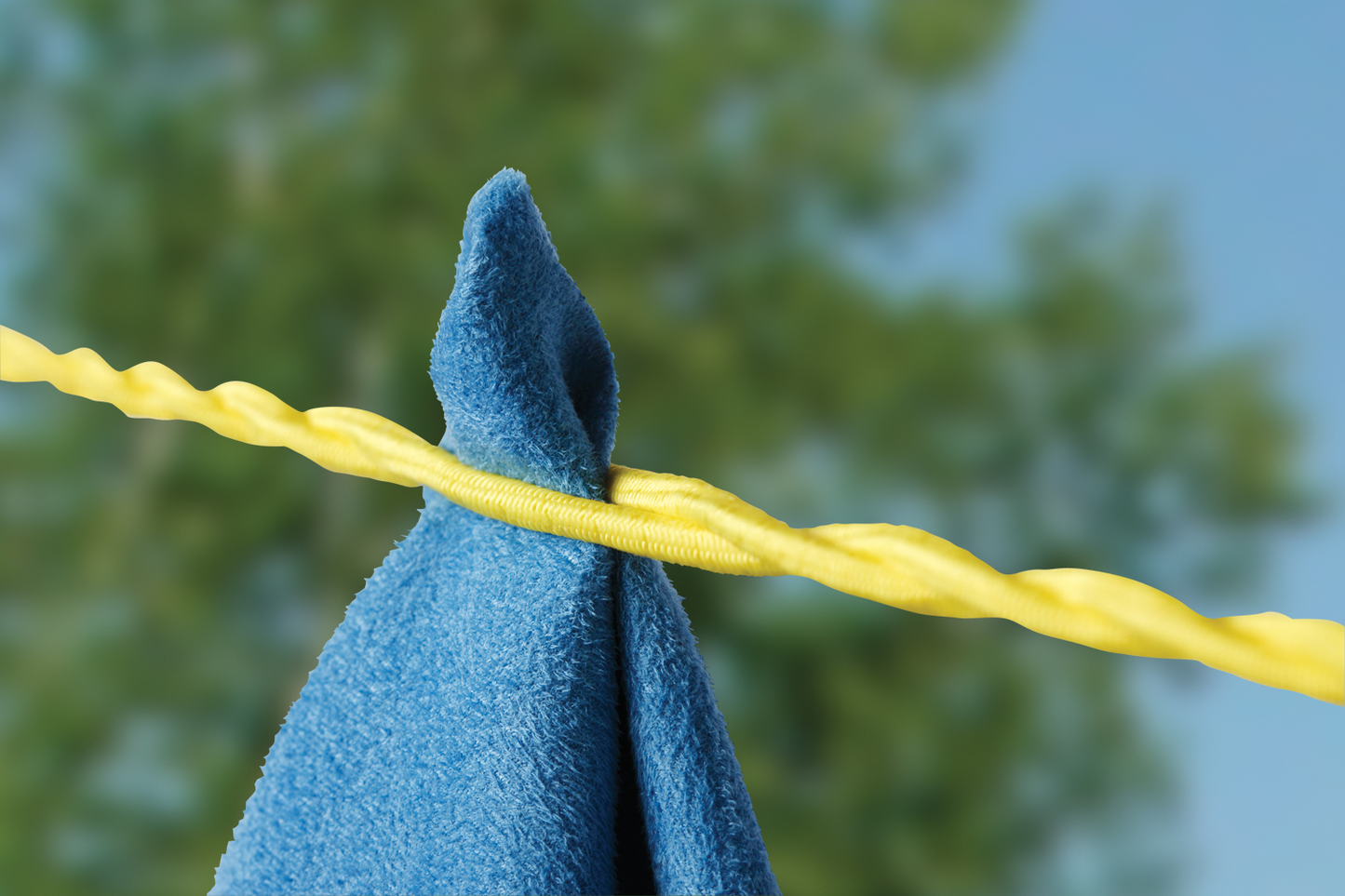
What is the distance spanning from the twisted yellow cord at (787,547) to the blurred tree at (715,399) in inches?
20.8

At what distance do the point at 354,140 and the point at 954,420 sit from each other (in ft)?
1.65

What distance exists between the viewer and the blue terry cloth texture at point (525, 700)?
15 centimetres

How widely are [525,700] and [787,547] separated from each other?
5 cm

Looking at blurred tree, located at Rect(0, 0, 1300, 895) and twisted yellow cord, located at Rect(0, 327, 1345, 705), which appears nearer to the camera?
twisted yellow cord, located at Rect(0, 327, 1345, 705)

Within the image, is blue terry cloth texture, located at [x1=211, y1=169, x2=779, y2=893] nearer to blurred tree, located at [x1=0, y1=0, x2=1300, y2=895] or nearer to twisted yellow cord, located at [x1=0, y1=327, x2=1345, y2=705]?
twisted yellow cord, located at [x1=0, y1=327, x2=1345, y2=705]

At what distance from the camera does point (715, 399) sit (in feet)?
2.41

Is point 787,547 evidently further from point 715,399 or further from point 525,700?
point 715,399

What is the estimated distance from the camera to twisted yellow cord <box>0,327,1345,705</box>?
12 cm

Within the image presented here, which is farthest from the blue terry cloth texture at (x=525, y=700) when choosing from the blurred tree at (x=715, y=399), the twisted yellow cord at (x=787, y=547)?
the blurred tree at (x=715, y=399)

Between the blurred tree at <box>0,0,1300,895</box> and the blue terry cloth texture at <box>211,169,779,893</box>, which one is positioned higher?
the blurred tree at <box>0,0,1300,895</box>

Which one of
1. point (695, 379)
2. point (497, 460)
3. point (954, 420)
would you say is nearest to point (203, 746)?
point (695, 379)

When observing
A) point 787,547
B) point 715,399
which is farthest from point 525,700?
point 715,399

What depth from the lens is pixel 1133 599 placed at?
120mm

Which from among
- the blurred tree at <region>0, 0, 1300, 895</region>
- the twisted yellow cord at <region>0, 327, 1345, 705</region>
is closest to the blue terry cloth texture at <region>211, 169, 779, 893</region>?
the twisted yellow cord at <region>0, 327, 1345, 705</region>
